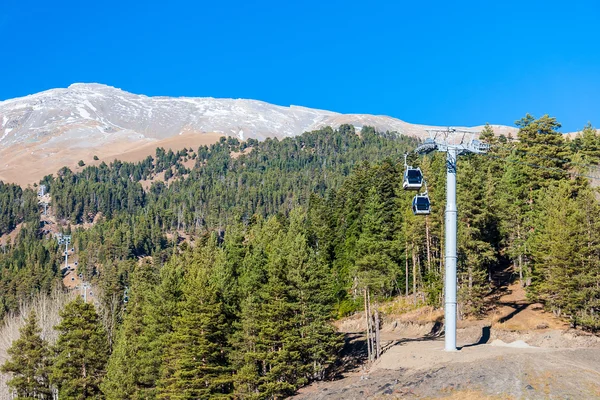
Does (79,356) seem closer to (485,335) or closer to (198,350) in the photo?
(198,350)

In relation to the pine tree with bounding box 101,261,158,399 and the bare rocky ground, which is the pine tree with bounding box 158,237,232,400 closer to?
the pine tree with bounding box 101,261,158,399

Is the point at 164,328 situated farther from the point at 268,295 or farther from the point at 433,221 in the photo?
the point at 433,221

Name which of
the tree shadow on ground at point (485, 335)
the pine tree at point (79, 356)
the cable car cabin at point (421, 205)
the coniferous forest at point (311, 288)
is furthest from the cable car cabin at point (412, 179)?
the pine tree at point (79, 356)

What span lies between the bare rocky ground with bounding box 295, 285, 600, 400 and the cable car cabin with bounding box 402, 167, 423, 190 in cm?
1003

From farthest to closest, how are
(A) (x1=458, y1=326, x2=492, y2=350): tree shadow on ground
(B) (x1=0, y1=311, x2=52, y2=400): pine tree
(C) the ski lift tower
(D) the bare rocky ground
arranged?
(B) (x1=0, y1=311, x2=52, y2=400): pine tree < (A) (x1=458, y1=326, x2=492, y2=350): tree shadow on ground < (C) the ski lift tower < (D) the bare rocky ground

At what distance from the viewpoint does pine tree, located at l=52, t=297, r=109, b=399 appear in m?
49.1

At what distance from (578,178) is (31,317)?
51580 mm

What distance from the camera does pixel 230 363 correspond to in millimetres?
45094

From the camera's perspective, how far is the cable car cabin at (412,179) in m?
35.8

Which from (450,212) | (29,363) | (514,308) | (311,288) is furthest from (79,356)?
(514,308)

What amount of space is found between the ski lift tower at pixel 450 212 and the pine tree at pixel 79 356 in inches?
1161

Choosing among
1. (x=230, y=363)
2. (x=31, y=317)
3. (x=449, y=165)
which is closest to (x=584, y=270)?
(x=449, y=165)

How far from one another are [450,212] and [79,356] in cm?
3261

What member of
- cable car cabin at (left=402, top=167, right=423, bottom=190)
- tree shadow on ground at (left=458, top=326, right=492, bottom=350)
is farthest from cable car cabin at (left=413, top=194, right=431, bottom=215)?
tree shadow on ground at (left=458, top=326, right=492, bottom=350)
